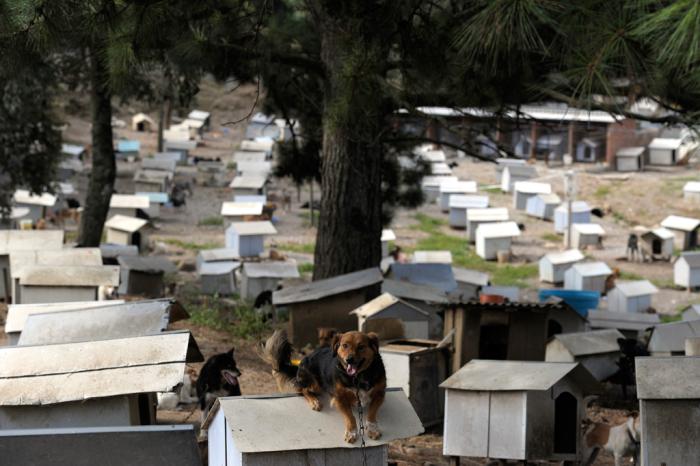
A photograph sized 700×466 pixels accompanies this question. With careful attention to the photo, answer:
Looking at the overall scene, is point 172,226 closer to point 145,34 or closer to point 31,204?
point 31,204

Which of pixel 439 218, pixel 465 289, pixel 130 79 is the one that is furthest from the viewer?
pixel 439 218

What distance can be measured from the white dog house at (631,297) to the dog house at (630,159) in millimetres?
23270

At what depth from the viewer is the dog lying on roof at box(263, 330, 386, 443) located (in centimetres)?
634

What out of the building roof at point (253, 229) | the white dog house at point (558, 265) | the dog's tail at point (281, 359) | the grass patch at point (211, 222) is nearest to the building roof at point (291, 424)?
the dog's tail at point (281, 359)

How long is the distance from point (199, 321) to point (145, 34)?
236 inches

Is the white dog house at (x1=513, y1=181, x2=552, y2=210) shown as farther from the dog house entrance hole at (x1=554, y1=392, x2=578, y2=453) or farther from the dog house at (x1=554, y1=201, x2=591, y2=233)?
the dog house entrance hole at (x1=554, y1=392, x2=578, y2=453)

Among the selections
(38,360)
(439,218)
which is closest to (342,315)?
(38,360)

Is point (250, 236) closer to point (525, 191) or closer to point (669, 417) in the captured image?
point (525, 191)

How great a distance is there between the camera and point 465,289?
21.7m

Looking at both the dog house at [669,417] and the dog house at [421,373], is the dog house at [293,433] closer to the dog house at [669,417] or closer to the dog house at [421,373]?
the dog house at [669,417]

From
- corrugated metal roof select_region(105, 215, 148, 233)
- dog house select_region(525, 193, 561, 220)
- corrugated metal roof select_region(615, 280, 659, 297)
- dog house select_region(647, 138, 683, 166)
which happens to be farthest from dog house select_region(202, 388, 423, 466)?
dog house select_region(647, 138, 683, 166)

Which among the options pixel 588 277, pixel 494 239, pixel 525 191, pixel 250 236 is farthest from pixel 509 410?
pixel 525 191

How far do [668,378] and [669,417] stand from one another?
267 millimetres

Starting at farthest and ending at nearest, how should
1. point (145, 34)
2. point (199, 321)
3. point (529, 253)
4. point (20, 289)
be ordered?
point (529, 253)
point (199, 321)
point (20, 289)
point (145, 34)
